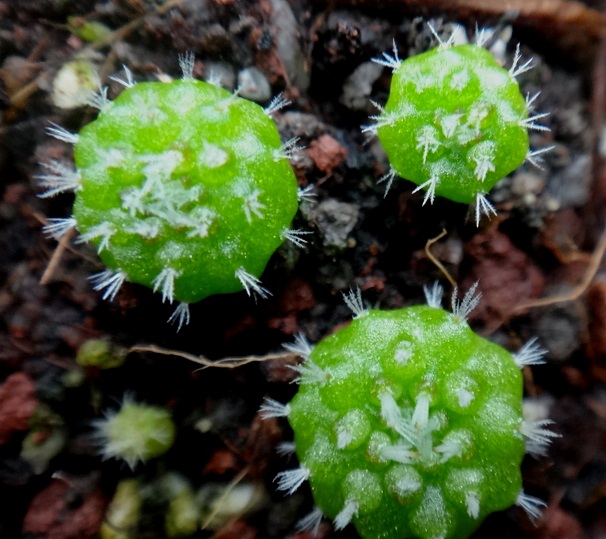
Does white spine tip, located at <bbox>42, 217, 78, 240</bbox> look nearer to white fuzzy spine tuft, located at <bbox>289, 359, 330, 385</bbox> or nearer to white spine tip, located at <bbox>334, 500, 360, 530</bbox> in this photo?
white fuzzy spine tuft, located at <bbox>289, 359, 330, 385</bbox>

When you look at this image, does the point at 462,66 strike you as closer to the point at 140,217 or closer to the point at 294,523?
the point at 140,217

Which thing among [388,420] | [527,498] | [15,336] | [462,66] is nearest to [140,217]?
[15,336]

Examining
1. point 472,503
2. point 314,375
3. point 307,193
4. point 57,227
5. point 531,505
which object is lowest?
point 531,505

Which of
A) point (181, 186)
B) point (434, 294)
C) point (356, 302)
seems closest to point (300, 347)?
point (356, 302)

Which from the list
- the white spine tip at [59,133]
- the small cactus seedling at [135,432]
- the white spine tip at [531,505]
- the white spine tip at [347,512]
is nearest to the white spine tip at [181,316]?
the small cactus seedling at [135,432]

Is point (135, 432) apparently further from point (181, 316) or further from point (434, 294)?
point (434, 294)

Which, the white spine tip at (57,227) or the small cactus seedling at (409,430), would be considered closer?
the small cactus seedling at (409,430)

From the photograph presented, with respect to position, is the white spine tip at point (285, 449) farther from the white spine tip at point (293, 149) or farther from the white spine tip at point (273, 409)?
the white spine tip at point (293, 149)

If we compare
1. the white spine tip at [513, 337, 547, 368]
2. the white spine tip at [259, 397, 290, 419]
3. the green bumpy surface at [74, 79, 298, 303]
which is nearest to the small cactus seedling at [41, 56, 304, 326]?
the green bumpy surface at [74, 79, 298, 303]
